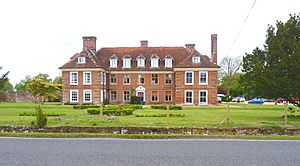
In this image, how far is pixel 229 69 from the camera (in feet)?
246

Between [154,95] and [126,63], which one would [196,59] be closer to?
[154,95]

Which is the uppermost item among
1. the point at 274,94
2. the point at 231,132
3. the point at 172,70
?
the point at 172,70

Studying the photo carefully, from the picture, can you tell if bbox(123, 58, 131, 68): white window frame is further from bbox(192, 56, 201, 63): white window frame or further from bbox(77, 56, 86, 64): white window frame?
bbox(192, 56, 201, 63): white window frame

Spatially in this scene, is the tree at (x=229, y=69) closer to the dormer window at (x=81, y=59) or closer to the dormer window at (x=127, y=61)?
the dormer window at (x=127, y=61)

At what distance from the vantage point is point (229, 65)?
75.2 m

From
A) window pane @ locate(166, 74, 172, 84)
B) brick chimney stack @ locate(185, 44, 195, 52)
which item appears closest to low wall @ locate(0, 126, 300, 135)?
window pane @ locate(166, 74, 172, 84)

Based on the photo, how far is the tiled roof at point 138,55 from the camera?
4578 centimetres

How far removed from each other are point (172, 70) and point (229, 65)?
31702 millimetres

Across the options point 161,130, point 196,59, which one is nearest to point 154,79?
point 196,59

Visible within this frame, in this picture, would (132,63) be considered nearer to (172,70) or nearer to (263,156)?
(172,70)

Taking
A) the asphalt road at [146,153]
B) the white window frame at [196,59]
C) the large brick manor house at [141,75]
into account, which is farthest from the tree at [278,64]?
the white window frame at [196,59]

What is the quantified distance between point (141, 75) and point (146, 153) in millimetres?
39914

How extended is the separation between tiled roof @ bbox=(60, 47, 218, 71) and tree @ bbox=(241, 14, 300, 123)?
2231 centimetres

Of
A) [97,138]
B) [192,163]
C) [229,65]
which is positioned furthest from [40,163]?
[229,65]
